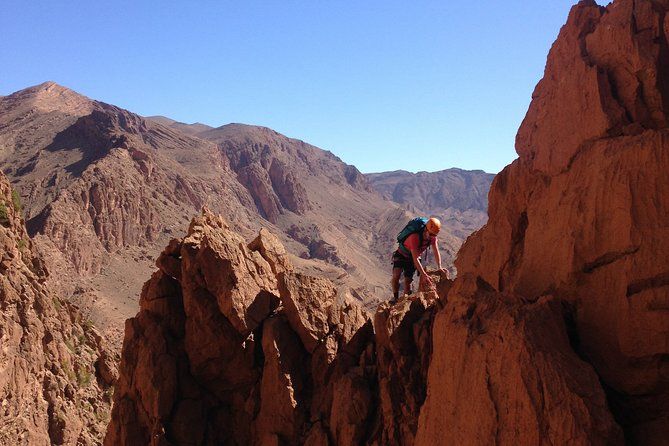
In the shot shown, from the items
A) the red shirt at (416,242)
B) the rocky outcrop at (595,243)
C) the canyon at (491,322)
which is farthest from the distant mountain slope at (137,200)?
the rocky outcrop at (595,243)

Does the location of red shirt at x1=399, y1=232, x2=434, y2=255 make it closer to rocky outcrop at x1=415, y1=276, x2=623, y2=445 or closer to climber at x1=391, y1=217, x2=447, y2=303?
climber at x1=391, y1=217, x2=447, y2=303

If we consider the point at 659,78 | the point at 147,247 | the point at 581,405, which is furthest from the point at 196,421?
the point at 147,247

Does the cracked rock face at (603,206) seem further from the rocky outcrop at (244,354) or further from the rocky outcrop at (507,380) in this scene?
the rocky outcrop at (244,354)

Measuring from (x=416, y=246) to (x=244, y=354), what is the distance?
3910mm

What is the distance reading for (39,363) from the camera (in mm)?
22562

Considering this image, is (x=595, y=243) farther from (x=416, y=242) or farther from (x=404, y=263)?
(x=404, y=263)

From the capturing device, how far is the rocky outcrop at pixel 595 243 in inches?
255

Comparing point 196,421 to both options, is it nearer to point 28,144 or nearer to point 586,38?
point 586,38

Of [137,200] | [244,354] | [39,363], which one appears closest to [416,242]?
[244,354]

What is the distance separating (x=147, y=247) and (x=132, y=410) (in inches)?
2907

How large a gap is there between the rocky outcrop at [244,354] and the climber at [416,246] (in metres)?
0.65

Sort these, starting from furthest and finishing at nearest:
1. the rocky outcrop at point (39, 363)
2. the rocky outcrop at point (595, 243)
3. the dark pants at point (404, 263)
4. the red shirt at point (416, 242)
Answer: the rocky outcrop at point (39, 363) < the dark pants at point (404, 263) < the red shirt at point (416, 242) < the rocky outcrop at point (595, 243)

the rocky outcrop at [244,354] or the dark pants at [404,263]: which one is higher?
the dark pants at [404,263]

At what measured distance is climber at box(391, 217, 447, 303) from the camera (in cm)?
1015
